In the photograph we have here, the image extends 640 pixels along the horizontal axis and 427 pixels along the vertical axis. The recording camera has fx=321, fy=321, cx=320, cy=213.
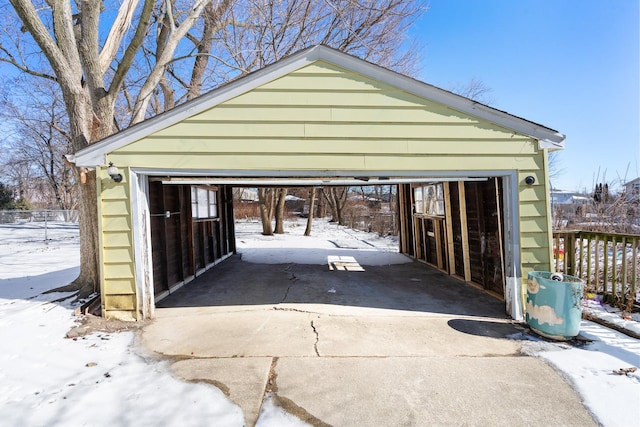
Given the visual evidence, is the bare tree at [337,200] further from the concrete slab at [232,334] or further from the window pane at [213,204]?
the concrete slab at [232,334]

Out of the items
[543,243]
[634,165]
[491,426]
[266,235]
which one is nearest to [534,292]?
[543,243]

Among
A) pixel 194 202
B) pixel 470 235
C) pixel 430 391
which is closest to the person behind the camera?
pixel 430 391

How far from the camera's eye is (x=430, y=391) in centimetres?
255

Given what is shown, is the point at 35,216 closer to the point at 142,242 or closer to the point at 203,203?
the point at 203,203

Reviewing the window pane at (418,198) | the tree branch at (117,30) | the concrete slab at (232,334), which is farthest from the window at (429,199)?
the tree branch at (117,30)

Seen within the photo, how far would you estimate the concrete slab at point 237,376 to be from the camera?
2385 mm

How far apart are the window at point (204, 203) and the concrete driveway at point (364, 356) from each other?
84.1 inches

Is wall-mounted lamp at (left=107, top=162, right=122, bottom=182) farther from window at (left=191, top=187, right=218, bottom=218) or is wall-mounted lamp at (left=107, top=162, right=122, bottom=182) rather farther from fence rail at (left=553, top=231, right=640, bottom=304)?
fence rail at (left=553, top=231, right=640, bottom=304)

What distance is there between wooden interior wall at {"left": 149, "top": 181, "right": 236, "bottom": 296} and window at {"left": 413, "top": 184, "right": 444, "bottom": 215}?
524 cm

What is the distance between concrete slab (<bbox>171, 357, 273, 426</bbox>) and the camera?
7.82 ft

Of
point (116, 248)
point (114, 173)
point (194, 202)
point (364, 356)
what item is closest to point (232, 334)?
point (364, 356)

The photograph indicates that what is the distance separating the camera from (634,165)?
7.04m

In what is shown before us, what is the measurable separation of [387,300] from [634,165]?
6.61 meters

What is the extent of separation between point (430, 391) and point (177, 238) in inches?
204
